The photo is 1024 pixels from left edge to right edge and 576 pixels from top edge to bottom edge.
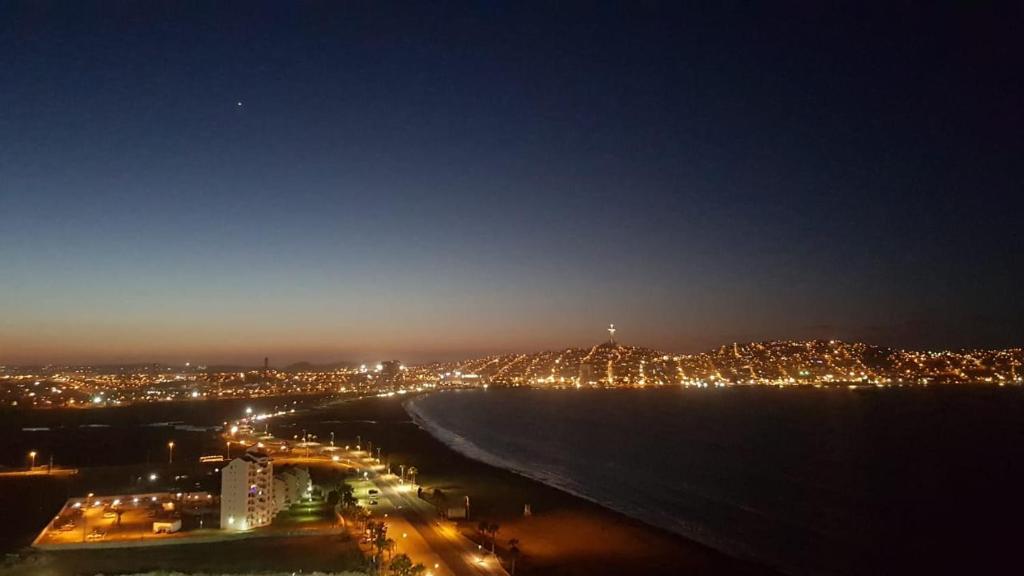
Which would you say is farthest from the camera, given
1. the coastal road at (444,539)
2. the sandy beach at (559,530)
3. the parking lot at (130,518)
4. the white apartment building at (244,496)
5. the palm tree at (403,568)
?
the white apartment building at (244,496)

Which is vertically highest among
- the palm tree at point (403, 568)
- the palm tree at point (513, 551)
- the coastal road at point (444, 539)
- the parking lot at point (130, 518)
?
the palm tree at point (403, 568)

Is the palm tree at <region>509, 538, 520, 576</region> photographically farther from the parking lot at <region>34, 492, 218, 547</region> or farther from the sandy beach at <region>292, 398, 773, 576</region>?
the parking lot at <region>34, 492, 218, 547</region>

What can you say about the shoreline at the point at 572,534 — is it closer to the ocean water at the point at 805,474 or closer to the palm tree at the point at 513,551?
the palm tree at the point at 513,551

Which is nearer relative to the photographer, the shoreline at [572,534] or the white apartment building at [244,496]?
the shoreline at [572,534]

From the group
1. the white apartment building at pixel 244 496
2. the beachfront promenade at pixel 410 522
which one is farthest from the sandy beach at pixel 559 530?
the white apartment building at pixel 244 496

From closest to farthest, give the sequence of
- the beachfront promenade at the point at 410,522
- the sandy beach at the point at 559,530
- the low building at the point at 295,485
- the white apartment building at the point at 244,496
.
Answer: the beachfront promenade at the point at 410,522 < the sandy beach at the point at 559,530 < the white apartment building at the point at 244,496 < the low building at the point at 295,485

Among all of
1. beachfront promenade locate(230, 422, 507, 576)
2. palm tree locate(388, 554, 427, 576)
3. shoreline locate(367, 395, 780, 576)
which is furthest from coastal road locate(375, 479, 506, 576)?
palm tree locate(388, 554, 427, 576)
